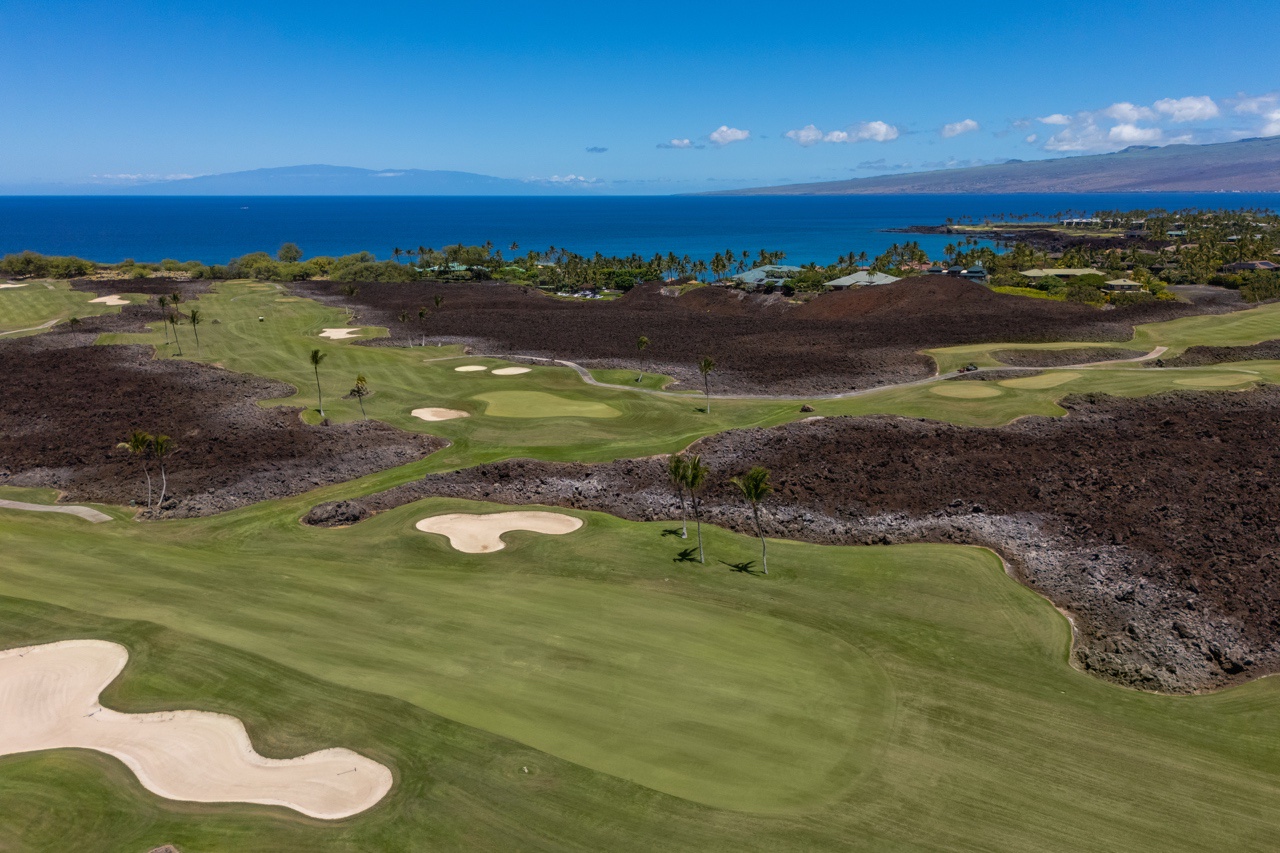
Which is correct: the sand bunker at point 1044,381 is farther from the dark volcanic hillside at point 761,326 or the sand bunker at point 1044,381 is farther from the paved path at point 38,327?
the paved path at point 38,327

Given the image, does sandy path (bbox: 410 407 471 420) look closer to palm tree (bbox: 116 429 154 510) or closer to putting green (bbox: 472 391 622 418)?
putting green (bbox: 472 391 622 418)

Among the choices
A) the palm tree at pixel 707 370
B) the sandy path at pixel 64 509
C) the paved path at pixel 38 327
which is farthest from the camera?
the paved path at pixel 38 327

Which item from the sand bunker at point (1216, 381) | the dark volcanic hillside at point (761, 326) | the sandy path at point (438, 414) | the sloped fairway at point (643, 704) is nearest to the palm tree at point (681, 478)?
the sloped fairway at point (643, 704)

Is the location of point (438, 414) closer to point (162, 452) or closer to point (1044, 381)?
point (162, 452)

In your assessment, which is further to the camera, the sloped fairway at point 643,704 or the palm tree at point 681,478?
the palm tree at point 681,478

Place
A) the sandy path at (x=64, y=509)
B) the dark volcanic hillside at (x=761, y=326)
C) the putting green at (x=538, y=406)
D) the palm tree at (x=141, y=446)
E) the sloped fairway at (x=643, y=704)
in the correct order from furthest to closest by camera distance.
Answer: the dark volcanic hillside at (x=761, y=326)
the putting green at (x=538, y=406)
the sandy path at (x=64, y=509)
the palm tree at (x=141, y=446)
the sloped fairway at (x=643, y=704)

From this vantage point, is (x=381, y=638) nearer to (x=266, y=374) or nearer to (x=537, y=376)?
(x=537, y=376)

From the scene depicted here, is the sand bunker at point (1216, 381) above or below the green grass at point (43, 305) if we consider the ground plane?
below
